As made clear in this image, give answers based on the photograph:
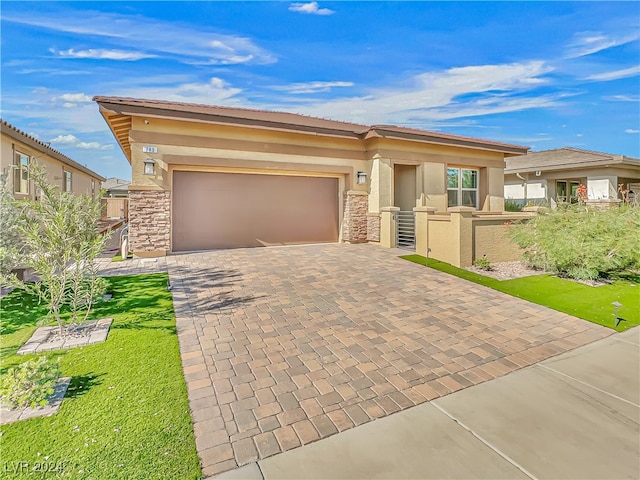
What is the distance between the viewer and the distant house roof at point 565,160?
55.4 ft

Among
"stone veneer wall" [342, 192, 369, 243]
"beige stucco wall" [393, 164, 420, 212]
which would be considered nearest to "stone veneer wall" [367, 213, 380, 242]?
"stone veneer wall" [342, 192, 369, 243]

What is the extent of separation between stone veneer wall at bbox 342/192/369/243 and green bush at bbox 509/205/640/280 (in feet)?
17.1

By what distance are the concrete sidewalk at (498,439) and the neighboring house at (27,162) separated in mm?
5258

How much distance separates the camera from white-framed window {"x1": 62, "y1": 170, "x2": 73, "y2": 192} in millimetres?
18511

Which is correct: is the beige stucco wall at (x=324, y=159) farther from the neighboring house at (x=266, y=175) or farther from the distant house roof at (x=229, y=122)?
the distant house roof at (x=229, y=122)

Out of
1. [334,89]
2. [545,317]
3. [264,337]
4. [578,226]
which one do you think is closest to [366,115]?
[334,89]

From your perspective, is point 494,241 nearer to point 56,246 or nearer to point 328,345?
point 328,345

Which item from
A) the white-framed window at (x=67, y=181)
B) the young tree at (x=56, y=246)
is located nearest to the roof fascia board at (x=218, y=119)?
the young tree at (x=56, y=246)

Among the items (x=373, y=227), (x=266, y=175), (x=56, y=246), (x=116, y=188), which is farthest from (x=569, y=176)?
(x=116, y=188)

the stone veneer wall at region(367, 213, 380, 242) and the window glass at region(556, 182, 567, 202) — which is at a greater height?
the window glass at region(556, 182, 567, 202)

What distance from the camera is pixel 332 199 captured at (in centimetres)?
1335

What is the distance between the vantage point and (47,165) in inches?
619

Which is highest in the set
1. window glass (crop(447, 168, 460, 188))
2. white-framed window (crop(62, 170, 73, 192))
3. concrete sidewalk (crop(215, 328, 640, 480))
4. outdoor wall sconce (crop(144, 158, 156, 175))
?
white-framed window (crop(62, 170, 73, 192))

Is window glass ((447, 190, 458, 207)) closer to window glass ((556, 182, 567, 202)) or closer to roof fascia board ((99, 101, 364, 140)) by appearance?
roof fascia board ((99, 101, 364, 140))
